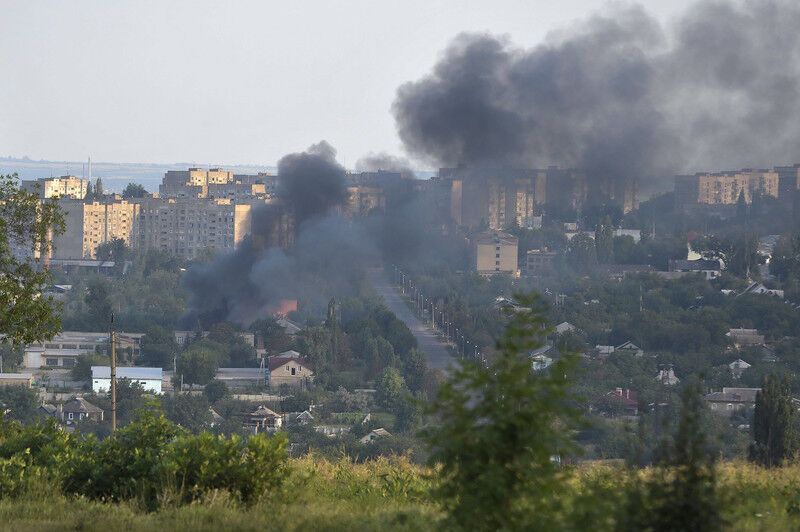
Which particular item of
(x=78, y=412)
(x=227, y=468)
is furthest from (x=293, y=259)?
(x=227, y=468)

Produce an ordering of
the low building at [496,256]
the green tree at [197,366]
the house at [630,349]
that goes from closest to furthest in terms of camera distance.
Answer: the green tree at [197,366] → the house at [630,349] → the low building at [496,256]

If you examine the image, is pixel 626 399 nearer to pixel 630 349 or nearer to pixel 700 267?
pixel 630 349

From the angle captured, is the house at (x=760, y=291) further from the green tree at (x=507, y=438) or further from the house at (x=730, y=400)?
A: the green tree at (x=507, y=438)

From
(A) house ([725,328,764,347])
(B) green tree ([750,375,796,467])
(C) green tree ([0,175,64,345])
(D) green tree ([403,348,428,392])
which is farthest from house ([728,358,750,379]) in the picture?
(C) green tree ([0,175,64,345])

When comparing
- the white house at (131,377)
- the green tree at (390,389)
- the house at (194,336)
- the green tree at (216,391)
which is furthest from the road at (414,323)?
the white house at (131,377)

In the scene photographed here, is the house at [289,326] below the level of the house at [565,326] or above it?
below

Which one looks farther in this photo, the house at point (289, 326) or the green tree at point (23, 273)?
the house at point (289, 326)

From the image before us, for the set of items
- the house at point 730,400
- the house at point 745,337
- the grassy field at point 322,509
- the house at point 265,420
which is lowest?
the house at point 265,420

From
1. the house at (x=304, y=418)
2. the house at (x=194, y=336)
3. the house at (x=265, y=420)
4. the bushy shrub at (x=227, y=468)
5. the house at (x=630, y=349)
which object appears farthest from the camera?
the house at (x=194, y=336)
